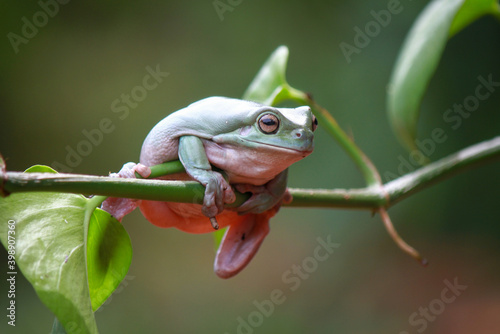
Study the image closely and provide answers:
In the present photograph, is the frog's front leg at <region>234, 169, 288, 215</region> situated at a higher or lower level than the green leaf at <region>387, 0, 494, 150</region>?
higher

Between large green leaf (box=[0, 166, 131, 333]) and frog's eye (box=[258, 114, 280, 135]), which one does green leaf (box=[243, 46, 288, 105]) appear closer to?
frog's eye (box=[258, 114, 280, 135])

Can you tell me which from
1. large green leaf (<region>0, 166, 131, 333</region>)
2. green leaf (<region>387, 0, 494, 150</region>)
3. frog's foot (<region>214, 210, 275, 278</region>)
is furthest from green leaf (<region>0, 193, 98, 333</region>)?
green leaf (<region>387, 0, 494, 150</region>)

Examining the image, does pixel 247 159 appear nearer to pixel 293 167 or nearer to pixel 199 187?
pixel 199 187

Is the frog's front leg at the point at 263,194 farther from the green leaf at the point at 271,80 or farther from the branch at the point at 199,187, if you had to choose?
the green leaf at the point at 271,80

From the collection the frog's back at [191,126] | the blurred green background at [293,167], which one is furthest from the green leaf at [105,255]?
the blurred green background at [293,167]

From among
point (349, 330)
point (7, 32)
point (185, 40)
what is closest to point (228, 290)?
point (349, 330)

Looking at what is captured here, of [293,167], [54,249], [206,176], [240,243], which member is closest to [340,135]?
[240,243]
